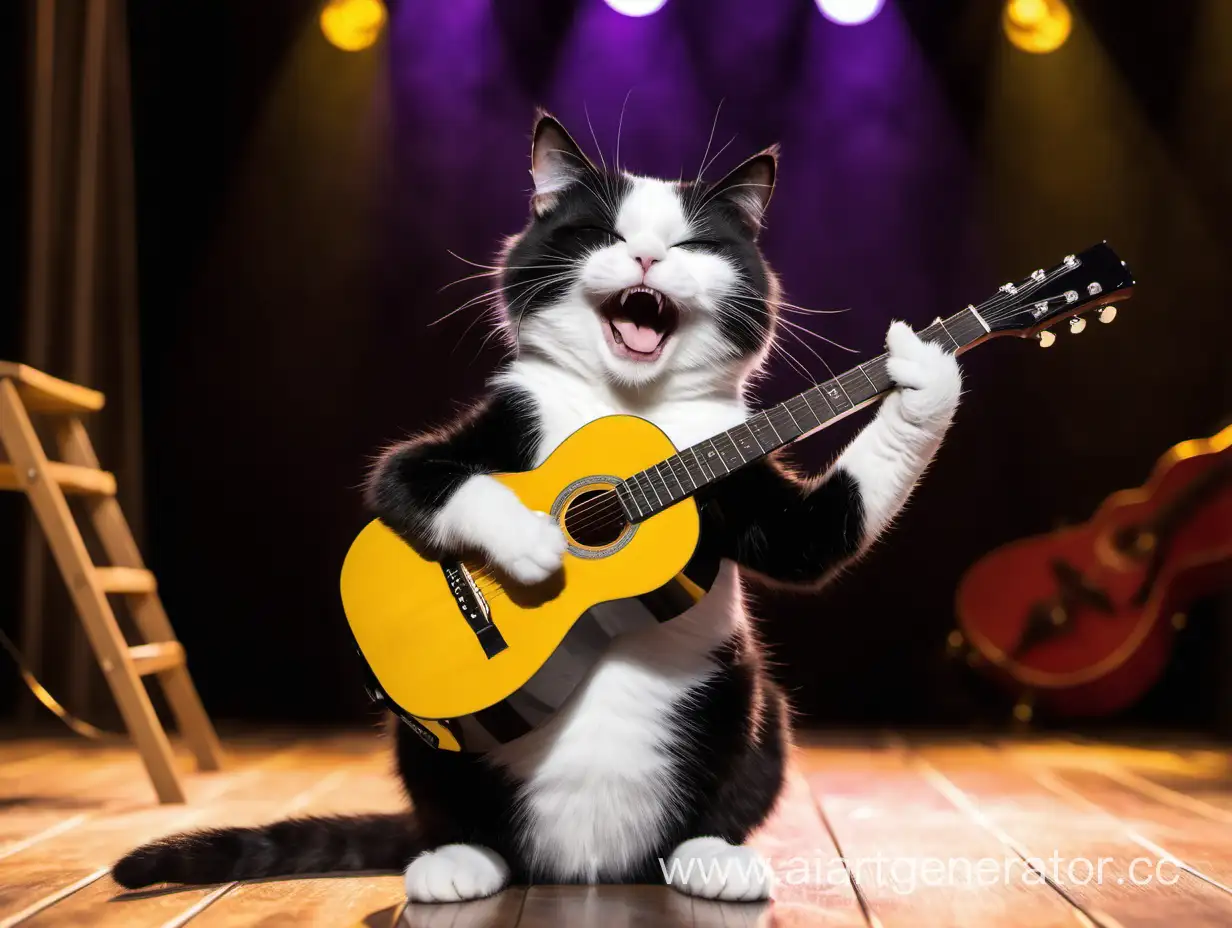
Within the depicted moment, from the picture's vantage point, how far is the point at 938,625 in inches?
117

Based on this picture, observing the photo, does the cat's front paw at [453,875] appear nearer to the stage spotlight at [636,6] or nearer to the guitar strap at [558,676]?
the guitar strap at [558,676]

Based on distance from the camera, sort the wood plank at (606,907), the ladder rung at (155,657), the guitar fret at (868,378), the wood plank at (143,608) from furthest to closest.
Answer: the wood plank at (143,608) < the ladder rung at (155,657) < the guitar fret at (868,378) < the wood plank at (606,907)

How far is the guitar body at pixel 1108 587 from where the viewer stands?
2668 millimetres

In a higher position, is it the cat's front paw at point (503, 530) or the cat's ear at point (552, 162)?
the cat's ear at point (552, 162)

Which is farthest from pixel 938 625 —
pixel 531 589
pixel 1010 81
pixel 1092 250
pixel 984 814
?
pixel 531 589

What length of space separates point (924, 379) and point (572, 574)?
42 centimetres

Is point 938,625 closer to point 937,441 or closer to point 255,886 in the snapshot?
point 937,441

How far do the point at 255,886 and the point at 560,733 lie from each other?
1.30 feet

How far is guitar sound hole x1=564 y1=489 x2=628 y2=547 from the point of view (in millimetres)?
1103

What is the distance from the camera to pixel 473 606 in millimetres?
1090

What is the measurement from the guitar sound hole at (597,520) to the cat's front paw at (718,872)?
0.35 meters

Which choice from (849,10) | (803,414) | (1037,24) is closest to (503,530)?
(803,414)

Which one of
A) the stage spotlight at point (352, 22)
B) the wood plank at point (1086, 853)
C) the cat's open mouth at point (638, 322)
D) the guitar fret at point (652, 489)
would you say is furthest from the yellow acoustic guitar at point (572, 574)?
the stage spotlight at point (352, 22)

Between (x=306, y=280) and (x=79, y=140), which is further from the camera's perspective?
(x=306, y=280)
